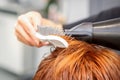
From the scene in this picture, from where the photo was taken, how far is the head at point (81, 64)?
82 centimetres

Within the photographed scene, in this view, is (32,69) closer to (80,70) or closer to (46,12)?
(46,12)

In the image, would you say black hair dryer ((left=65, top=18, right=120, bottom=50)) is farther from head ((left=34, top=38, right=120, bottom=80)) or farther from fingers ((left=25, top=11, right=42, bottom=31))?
fingers ((left=25, top=11, right=42, bottom=31))

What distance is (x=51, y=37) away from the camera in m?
0.81

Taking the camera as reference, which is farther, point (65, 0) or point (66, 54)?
point (65, 0)

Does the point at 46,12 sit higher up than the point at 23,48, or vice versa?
the point at 46,12

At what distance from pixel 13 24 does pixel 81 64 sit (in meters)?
2.36

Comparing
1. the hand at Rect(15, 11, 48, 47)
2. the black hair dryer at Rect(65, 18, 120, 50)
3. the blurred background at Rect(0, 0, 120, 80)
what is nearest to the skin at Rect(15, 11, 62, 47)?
the hand at Rect(15, 11, 48, 47)

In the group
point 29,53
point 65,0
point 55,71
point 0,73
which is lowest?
point 0,73

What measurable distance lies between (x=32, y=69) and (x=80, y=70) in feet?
7.80

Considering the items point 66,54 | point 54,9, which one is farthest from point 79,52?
point 54,9

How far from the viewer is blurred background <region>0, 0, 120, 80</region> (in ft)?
9.55

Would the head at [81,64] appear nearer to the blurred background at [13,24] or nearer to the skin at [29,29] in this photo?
the skin at [29,29]

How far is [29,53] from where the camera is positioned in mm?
3121

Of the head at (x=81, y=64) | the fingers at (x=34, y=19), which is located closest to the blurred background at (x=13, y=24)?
the fingers at (x=34, y=19)
